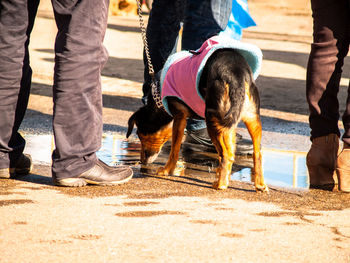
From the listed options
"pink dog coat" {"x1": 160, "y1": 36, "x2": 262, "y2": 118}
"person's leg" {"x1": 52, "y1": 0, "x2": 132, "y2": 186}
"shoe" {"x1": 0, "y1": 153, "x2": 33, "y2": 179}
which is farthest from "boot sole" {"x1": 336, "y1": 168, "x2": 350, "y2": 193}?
"shoe" {"x1": 0, "y1": 153, "x2": 33, "y2": 179}

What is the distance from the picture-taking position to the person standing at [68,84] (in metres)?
3.55

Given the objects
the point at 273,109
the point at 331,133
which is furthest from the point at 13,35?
the point at 273,109

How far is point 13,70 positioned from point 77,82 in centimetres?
47

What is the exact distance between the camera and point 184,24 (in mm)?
5180

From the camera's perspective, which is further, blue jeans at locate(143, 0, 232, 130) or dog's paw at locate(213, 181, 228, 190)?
blue jeans at locate(143, 0, 232, 130)

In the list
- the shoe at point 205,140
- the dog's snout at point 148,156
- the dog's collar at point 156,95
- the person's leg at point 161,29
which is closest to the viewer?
the dog's collar at point 156,95

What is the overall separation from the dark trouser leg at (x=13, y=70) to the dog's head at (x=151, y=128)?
0.94 m

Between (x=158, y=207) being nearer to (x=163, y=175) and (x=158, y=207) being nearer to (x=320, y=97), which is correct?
(x=163, y=175)

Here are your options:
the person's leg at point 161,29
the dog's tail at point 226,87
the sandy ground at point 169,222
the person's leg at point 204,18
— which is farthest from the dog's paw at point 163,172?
the person's leg at point 204,18

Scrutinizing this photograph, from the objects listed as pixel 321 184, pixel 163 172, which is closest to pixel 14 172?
pixel 163 172

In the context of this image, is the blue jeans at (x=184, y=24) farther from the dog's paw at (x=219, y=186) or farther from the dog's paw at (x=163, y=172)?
the dog's paw at (x=219, y=186)

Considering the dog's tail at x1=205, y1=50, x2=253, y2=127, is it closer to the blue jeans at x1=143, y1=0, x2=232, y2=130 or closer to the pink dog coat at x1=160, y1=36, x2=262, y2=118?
the pink dog coat at x1=160, y1=36, x2=262, y2=118

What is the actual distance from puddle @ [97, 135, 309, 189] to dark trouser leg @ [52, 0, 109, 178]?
964mm

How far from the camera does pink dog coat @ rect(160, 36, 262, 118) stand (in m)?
3.92
